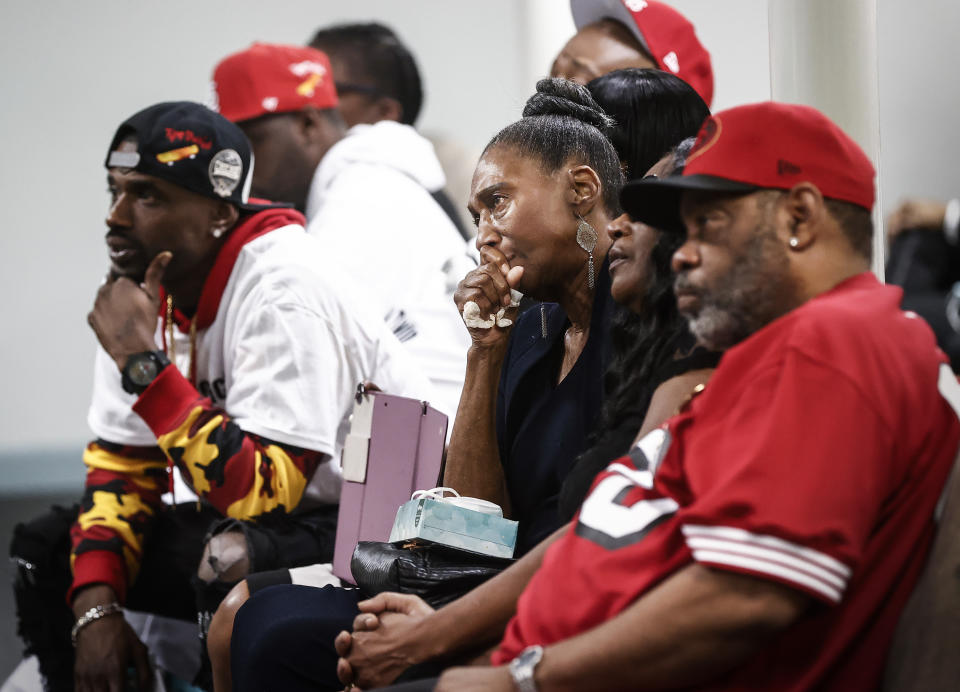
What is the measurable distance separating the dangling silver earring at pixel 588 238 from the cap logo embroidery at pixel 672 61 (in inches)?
39.4

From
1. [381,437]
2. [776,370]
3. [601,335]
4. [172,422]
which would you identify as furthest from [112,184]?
[776,370]

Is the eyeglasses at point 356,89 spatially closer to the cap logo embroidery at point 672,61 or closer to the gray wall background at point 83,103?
the gray wall background at point 83,103

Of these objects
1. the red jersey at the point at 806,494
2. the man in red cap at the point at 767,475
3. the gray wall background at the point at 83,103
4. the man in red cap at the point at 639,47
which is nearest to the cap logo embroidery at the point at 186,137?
the man in red cap at the point at 639,47

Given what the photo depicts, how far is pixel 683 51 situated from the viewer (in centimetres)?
287

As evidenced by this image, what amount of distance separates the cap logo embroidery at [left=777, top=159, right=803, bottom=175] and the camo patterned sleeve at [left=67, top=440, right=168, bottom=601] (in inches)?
75.3

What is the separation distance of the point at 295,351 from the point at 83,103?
3472 millimetres

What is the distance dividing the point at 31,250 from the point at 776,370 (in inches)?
191

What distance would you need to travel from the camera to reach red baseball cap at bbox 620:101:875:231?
1.28 meters

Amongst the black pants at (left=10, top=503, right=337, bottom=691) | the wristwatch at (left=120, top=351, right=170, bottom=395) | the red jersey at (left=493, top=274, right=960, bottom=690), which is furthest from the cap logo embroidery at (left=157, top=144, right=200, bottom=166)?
the red jersey at (left=493, top=274, right=960, bottom=690)

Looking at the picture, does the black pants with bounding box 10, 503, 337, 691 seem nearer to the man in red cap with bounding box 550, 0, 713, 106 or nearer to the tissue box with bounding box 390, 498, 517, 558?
the tissue box with bounding box 390, 498, 517, 558

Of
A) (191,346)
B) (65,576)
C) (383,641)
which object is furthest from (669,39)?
(65,576)

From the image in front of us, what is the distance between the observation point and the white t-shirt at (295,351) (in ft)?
8.06

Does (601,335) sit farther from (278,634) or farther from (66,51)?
(66,51)

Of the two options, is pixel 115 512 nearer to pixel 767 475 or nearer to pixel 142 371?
pixel 142 371
